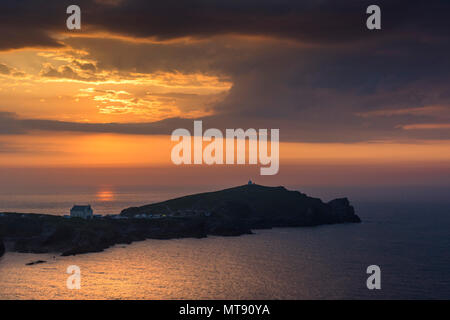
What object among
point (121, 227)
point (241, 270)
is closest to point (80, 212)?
point (121, 227)

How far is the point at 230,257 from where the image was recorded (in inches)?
4525

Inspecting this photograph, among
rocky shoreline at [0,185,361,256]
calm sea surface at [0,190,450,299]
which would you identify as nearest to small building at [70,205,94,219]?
rocky shoreline at [0,185,361,256]

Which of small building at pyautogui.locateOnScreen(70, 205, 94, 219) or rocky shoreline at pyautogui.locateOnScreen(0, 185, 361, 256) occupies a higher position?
small building at pyautogui.locateOnScreen(70, 205, 94, 219)

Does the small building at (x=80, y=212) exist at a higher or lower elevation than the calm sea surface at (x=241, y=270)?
higher

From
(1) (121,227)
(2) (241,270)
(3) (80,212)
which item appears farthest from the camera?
(3) (80,212)

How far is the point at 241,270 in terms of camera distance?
97.9m

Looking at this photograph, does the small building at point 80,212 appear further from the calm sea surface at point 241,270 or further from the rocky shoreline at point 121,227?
the calm sea surface at point 241,270

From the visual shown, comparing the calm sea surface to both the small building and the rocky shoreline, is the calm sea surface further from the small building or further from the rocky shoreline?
the small building

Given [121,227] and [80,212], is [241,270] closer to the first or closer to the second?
[121,227]

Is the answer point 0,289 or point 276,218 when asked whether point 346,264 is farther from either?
point 276,218

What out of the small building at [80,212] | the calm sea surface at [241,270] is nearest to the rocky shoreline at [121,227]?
the calm sea surface at [241,270]

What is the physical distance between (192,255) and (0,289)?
50055 mm

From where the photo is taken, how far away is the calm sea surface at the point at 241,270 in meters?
77.2

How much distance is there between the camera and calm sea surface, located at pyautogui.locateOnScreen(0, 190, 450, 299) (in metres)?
77.2
